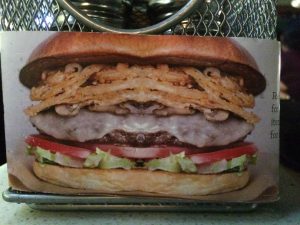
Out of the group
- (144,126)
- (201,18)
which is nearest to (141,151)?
(144,126)

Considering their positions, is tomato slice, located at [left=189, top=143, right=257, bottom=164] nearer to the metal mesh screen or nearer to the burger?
the burger

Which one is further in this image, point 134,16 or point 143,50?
point 134,16

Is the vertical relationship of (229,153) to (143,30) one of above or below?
below

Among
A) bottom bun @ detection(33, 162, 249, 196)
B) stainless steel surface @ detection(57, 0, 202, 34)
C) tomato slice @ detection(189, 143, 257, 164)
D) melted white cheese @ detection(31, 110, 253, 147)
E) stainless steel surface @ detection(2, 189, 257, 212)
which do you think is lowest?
stainless steel surface @ detection(2, 189, 257, 212)

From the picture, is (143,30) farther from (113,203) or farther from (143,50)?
(113,203)

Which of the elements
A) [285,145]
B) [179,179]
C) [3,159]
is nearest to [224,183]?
[179,179]

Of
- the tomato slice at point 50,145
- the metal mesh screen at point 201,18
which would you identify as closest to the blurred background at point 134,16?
the metal mesh screen at point 201,18

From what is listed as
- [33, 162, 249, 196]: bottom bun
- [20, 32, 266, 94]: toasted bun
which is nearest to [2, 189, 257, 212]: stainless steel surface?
[33, 162, 249, 196]: bottom bun
